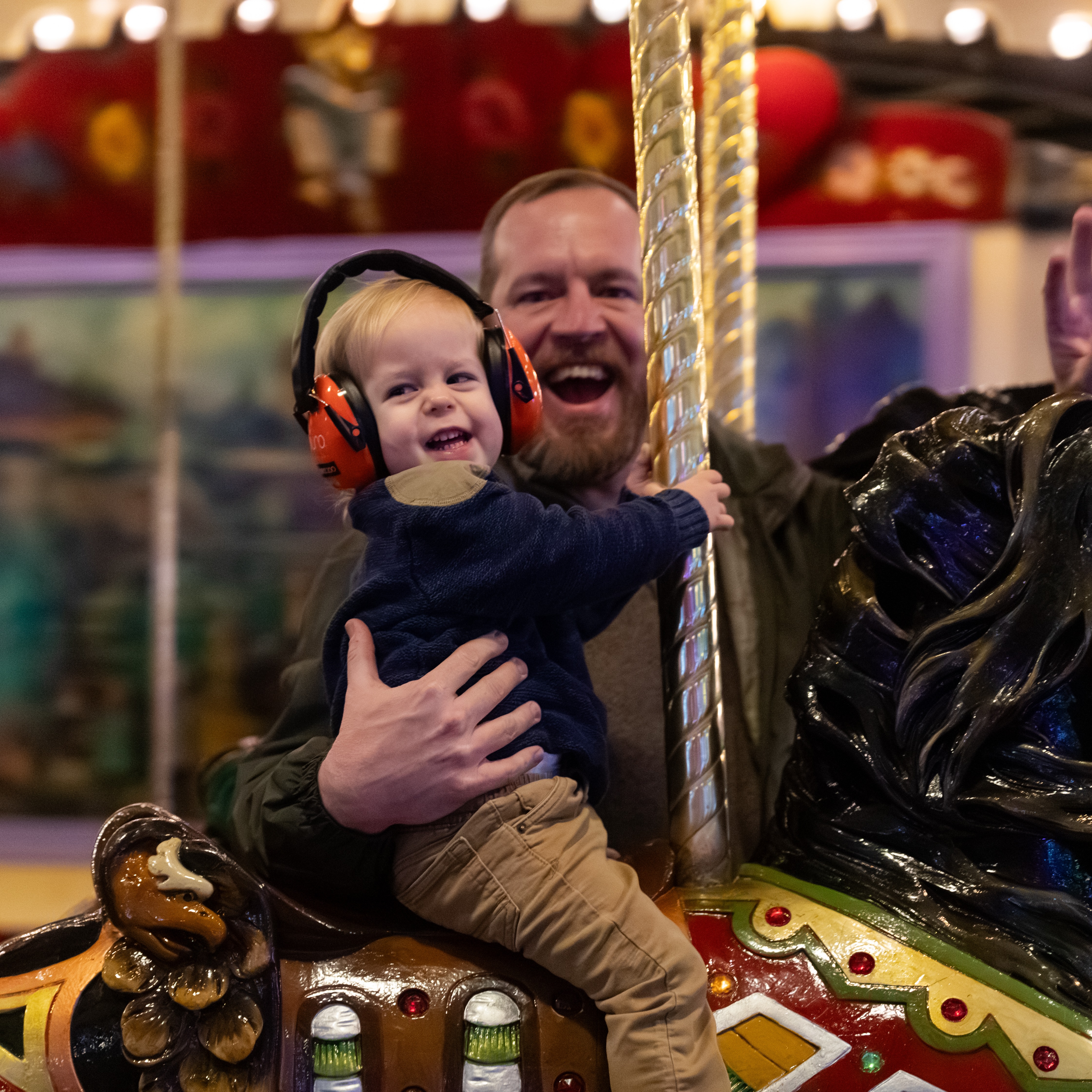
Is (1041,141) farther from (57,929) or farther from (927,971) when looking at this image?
(57,929)

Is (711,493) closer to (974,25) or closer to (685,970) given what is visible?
(685,970)

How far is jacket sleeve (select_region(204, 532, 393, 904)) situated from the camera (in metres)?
1.19

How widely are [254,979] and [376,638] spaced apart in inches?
13.4

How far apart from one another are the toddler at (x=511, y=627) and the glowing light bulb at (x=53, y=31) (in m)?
4.26

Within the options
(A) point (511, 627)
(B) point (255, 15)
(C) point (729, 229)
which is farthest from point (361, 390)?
(B) point (255, 15)

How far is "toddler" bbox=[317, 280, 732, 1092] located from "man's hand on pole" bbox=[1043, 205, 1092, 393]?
1.78 feet

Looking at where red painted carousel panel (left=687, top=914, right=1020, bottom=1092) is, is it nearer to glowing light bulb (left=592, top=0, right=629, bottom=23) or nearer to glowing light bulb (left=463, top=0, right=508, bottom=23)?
glowing light bulb (left=592, top=0, right=629, bottom=23)

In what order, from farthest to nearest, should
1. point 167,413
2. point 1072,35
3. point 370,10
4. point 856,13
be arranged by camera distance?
point 370,10, point 856,13, point 1072,35, point 167,413

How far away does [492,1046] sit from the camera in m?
1.08

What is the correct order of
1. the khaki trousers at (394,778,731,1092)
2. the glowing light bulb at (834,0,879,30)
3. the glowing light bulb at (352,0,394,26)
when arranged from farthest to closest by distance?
the glowing light bulb at (352,0,394,26), the glowing light bulb at (834,0,879,30), the khaki trousers at (394,778,731,1092)

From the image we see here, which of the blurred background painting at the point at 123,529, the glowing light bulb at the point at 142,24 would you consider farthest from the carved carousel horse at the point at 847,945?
the glowing light bulb at the point at 142,24

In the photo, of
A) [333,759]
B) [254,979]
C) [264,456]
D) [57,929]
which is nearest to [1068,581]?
[333,759]

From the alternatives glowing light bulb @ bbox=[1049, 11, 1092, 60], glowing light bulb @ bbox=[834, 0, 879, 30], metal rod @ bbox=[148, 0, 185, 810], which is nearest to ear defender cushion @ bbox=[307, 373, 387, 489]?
metal rod @ bbox=[148, 0, 185, 810]

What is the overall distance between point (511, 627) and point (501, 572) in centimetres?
10
